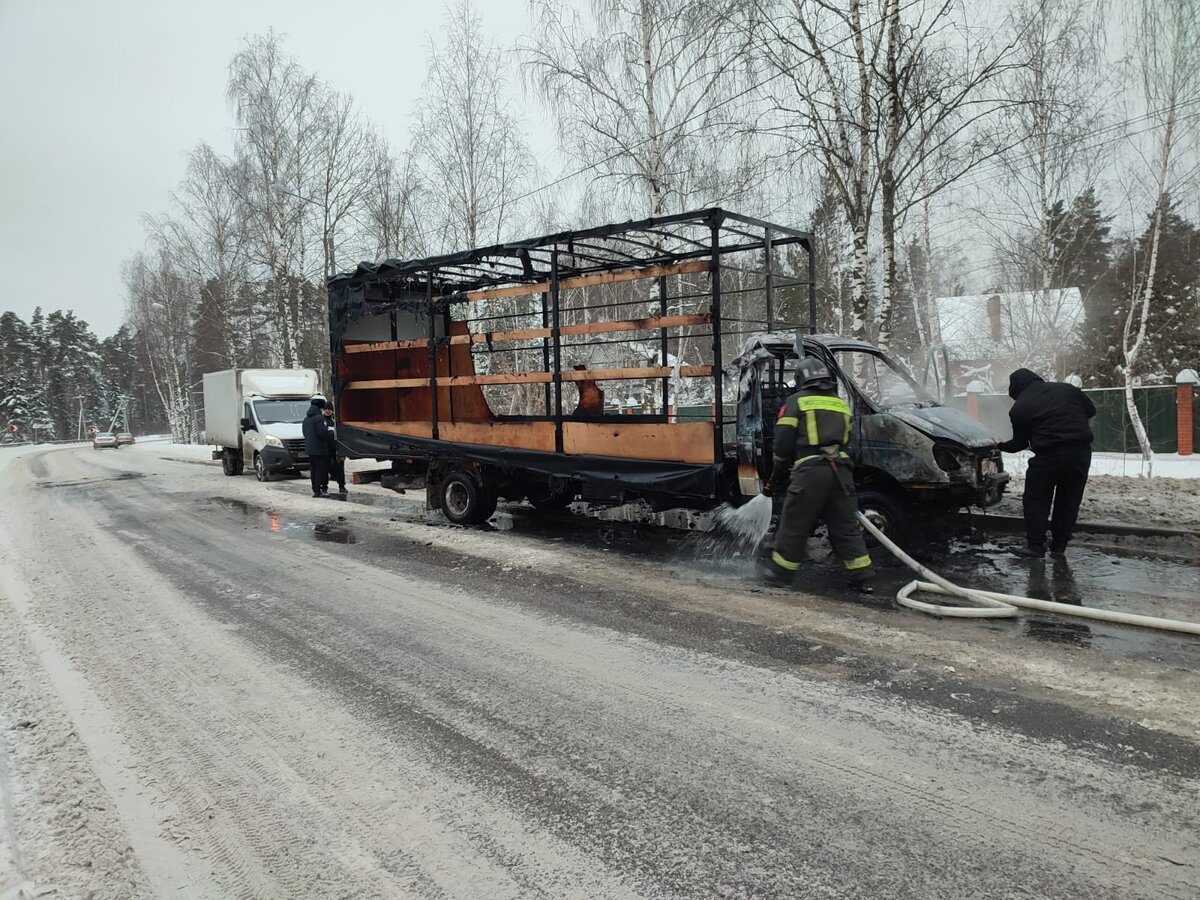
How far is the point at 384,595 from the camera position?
6.11 m

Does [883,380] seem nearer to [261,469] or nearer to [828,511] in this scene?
[828,511]

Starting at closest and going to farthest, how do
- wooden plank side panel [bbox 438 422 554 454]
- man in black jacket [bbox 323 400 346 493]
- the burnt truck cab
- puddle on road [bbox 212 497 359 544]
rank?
the burnt truck cab
wooden plank side panel [bbox 438 422 554 454]
puddle on road [bbox 212 497 359 544]
man in black jacket [bbox 323 400 346 493]

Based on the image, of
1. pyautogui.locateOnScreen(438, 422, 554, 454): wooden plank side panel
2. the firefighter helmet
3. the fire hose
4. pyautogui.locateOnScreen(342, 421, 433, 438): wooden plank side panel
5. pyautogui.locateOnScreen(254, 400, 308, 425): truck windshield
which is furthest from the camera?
pyautogui.locateOnScreen(254, 400, 308, 425): truck windshield

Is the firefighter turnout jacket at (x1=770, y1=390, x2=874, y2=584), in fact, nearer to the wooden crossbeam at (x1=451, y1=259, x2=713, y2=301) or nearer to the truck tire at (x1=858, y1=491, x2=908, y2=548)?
the truck tire at (x1=858, y1=491, x2=908, y2=548)

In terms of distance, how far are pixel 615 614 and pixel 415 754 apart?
229cm

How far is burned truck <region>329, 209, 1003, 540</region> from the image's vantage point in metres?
6.66

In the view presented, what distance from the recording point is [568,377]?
328 inches

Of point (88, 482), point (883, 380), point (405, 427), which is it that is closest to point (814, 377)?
point (883, 380)

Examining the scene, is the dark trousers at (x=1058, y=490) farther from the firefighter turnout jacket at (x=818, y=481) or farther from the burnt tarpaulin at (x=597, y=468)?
the burnt tarpaulin at (x=597, y=468)

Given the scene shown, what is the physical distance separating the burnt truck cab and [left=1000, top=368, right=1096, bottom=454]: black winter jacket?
30 cm

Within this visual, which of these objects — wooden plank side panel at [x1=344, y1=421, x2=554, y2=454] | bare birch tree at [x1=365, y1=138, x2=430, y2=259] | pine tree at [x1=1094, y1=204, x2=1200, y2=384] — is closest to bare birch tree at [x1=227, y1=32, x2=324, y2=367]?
bare birch tree at [x1=365, y1=138, x2=430, y2=259]

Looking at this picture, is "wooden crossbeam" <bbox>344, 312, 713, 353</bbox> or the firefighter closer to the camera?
the firefighter

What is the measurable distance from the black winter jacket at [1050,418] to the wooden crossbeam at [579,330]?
299cm

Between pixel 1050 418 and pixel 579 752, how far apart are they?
5473 mm
